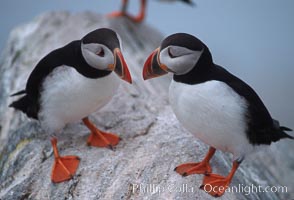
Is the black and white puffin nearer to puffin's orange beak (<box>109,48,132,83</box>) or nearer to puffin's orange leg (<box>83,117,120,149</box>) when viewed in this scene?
puffin's orange beak (<box>109,48,132,83</box>)

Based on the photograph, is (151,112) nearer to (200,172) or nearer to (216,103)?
(200,172)

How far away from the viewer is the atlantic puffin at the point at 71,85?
250 centimetres

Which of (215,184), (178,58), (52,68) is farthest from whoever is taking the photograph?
(52,68)

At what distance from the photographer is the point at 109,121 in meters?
3.33

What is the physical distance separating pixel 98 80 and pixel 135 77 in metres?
1.22

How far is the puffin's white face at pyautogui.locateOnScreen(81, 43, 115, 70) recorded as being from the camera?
246 centimetres

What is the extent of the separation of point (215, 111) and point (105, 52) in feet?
2.11

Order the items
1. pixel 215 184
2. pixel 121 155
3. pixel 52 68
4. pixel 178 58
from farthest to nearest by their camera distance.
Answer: pixel 121 155 < pixel 52 68 < pixel 215 184 < pixel 178 58

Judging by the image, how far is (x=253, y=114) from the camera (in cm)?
235

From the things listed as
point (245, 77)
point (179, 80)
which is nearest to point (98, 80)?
point (179, 80)

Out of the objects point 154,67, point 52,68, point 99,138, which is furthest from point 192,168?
point 52,68

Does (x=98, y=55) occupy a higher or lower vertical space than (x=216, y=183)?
higher

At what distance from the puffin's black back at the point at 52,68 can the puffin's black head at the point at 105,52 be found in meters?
0.07

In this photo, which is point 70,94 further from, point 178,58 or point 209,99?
point 209,99
